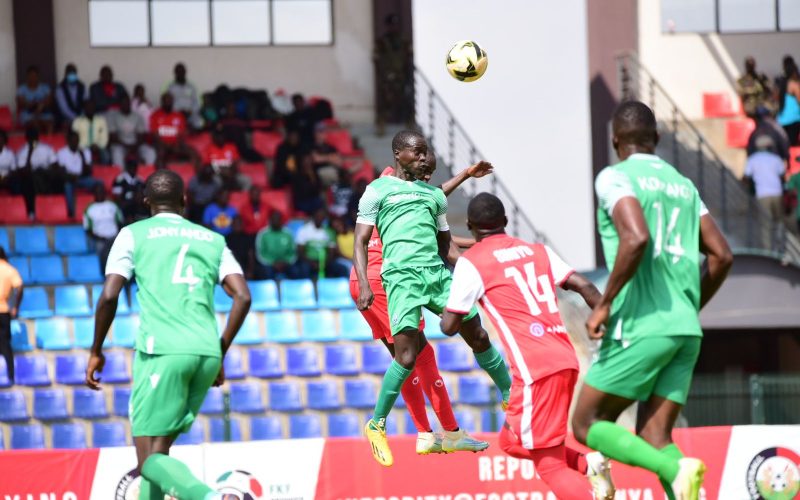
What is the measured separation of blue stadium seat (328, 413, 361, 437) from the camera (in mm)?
15484

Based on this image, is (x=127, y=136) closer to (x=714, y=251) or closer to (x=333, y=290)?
(x=333, y=290)

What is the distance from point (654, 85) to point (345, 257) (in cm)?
633

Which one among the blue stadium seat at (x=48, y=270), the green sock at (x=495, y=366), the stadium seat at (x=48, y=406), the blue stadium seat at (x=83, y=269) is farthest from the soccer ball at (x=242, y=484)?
the blue stadium seat at (x=48, y=270)

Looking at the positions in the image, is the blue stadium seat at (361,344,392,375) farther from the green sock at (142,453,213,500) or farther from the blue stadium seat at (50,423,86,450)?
the green sock at (142,453,213,500)

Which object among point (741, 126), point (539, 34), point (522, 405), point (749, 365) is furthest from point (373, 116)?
point (522, 405)

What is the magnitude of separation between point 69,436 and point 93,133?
560 centimetres

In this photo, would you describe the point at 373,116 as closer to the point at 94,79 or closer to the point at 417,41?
the point at 417,41

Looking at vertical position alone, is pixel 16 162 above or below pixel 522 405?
above

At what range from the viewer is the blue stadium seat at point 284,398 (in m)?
15.7

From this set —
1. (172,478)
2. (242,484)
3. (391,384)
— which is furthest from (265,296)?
(172,478)

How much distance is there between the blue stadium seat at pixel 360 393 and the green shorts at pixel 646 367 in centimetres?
908

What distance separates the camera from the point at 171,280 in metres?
7.52

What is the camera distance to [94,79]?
2144 centimetres

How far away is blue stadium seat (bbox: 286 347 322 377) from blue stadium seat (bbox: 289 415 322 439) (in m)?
0.73
